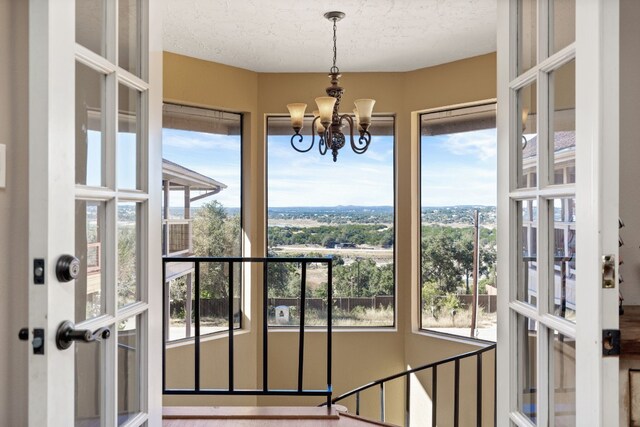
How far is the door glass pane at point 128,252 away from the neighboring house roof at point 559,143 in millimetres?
1156

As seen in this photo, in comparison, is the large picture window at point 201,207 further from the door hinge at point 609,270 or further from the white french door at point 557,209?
the door hinge at point 609,270

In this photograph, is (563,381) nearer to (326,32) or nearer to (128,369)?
(128,369)

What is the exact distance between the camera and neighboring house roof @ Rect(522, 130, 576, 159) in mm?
1191

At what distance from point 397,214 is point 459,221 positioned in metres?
0.53

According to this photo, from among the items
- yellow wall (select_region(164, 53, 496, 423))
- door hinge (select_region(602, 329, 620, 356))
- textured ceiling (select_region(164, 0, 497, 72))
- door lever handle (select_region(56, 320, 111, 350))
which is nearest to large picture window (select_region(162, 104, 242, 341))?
yellow wall (select_region(164, 53, 496, 423))

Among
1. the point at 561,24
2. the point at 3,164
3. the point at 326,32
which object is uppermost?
the point at 326,32

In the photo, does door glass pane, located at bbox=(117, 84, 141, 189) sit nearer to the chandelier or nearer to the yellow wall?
the chandelier

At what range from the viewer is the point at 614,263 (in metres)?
1.04

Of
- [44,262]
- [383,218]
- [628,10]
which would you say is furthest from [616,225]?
[383,218]

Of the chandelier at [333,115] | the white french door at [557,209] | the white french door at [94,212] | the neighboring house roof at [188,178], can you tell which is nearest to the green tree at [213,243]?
the neighboring house roof at [188,178]

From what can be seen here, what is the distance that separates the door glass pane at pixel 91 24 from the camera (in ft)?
3.92

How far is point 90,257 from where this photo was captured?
129 cm

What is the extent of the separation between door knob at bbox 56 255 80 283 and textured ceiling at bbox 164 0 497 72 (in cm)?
237

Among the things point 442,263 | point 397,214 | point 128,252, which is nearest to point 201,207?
point 397,214
